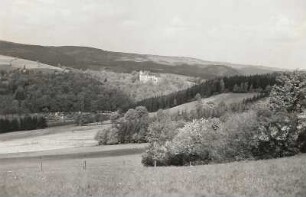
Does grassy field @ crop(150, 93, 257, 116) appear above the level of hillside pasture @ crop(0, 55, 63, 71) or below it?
below

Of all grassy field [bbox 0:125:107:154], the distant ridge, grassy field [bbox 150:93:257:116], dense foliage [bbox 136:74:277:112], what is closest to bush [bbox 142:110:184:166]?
dense foliage [bbox 136:74:277:112]

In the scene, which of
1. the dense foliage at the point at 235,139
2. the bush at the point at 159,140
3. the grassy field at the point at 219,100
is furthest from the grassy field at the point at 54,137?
the grassy field at the point at 219,100

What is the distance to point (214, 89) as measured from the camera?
11906 centimetres

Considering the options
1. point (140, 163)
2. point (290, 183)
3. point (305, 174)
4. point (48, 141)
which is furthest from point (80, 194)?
point (140, 163)

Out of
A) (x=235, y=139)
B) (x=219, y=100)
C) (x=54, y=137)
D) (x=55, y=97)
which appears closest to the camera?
(x=55, y=97)

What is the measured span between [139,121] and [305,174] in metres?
32.4

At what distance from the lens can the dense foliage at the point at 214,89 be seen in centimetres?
6641

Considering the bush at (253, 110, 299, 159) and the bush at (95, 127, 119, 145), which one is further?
the bush at (95, 127, 119, 145)

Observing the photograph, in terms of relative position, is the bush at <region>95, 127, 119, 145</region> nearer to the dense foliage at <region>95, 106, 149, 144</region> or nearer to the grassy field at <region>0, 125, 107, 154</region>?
the dense foliage at <region>95, 106, 149, 144</region>

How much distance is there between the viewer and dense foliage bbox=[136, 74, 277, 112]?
66406 mm

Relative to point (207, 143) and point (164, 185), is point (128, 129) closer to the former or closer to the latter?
point (207, 143)

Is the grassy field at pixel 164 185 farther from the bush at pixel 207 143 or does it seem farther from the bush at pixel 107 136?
the bush at pixel 107 136

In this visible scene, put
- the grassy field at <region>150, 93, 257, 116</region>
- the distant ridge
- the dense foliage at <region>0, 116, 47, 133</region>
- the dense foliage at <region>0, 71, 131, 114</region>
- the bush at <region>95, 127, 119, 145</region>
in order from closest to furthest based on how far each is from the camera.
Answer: the dense foliage at <region>0, 71, 131, 114</region> < the dense foliage at <region>0, 116, 47, 133</region> < the bush at <region>95, 127, 119, 145</region> < the grassy field at <region>150, 93, 257, 116</region> < the distant ridge

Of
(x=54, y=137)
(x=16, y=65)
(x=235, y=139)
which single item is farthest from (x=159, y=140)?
(x=16, y=65)
